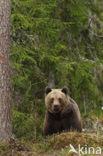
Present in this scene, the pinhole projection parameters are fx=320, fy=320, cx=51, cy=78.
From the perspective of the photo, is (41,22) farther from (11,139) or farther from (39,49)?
(11,139)

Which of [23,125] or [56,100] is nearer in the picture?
[56,100]

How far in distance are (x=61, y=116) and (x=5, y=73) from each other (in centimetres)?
232

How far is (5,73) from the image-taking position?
7.37m

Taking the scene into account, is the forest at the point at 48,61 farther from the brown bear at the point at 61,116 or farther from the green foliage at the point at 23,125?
the brown bear at the point at 61,116

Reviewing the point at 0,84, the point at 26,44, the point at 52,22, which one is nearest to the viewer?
the point at 0,84

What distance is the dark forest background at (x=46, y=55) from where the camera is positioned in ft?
31.9

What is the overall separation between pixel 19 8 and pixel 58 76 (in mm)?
2744

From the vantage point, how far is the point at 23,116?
9852 millimetres

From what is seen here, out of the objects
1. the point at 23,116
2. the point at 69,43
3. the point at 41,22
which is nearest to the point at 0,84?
the point at 23,116

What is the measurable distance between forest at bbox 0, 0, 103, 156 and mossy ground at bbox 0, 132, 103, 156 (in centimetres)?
2
